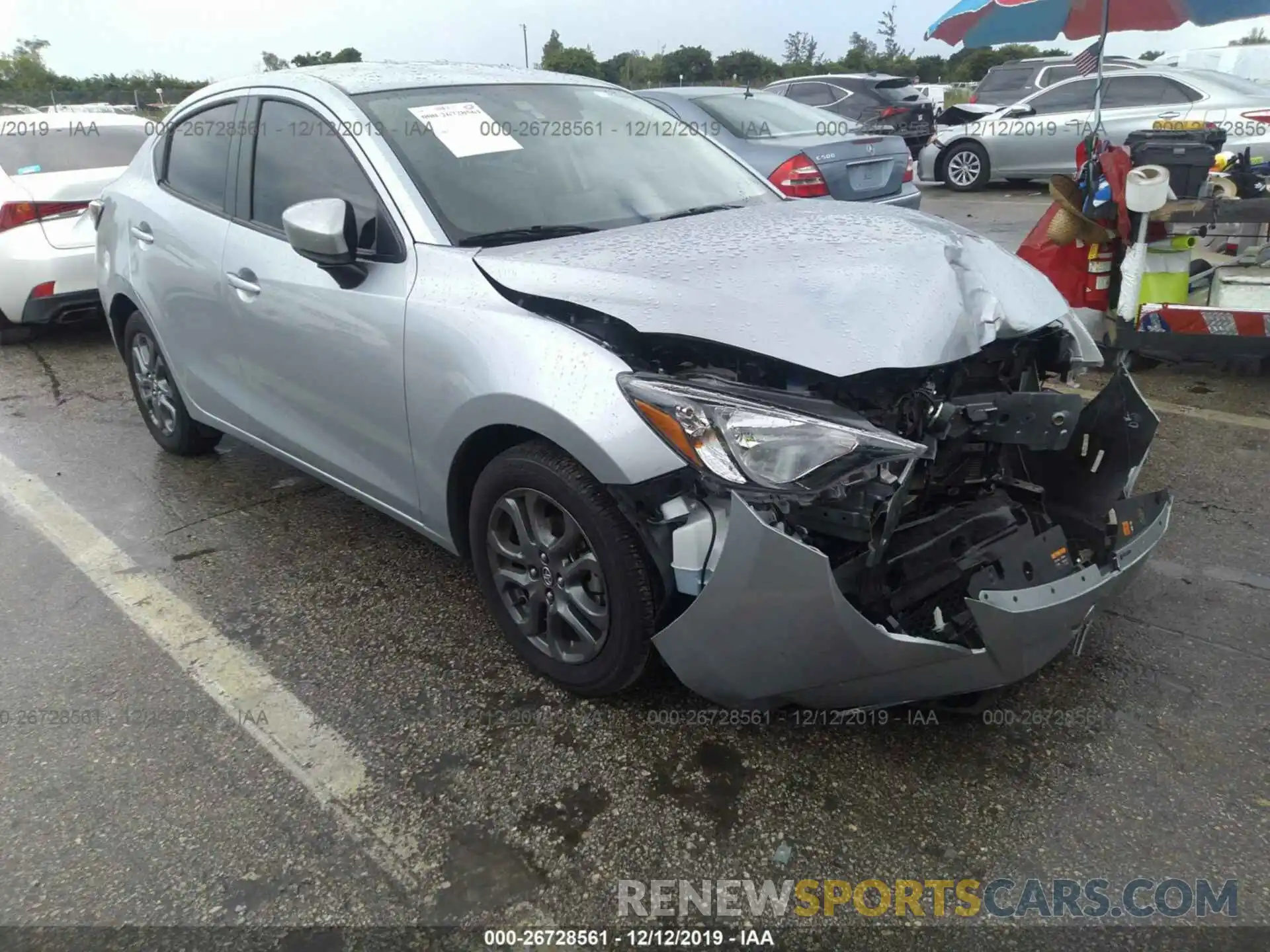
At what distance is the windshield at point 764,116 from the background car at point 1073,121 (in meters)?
4.30

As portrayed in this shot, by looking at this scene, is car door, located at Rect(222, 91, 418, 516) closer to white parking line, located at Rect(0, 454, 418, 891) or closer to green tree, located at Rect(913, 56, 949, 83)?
white parking line, located at Rect(0, 454, 418, 891)

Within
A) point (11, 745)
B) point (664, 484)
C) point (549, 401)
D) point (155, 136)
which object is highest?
point (155, 136)

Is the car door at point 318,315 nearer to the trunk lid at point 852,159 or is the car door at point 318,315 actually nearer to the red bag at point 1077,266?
the red bag at point 1077,266

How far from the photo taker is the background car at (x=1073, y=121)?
11.0 meters

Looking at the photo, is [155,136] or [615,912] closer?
[615,912]

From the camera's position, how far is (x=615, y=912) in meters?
2.07

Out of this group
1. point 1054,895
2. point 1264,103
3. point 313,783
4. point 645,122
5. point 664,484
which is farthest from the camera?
point 1264,103

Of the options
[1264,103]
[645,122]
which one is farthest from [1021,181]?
[645,122]

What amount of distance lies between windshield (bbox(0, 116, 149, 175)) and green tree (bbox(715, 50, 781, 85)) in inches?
1187

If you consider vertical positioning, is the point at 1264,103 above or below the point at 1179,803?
above

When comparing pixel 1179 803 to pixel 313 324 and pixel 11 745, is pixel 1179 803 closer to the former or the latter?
pixel 313 324

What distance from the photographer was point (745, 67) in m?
40.8

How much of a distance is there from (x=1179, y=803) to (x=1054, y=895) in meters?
0.47

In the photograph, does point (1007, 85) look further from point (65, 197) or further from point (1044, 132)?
point (65, 197)
